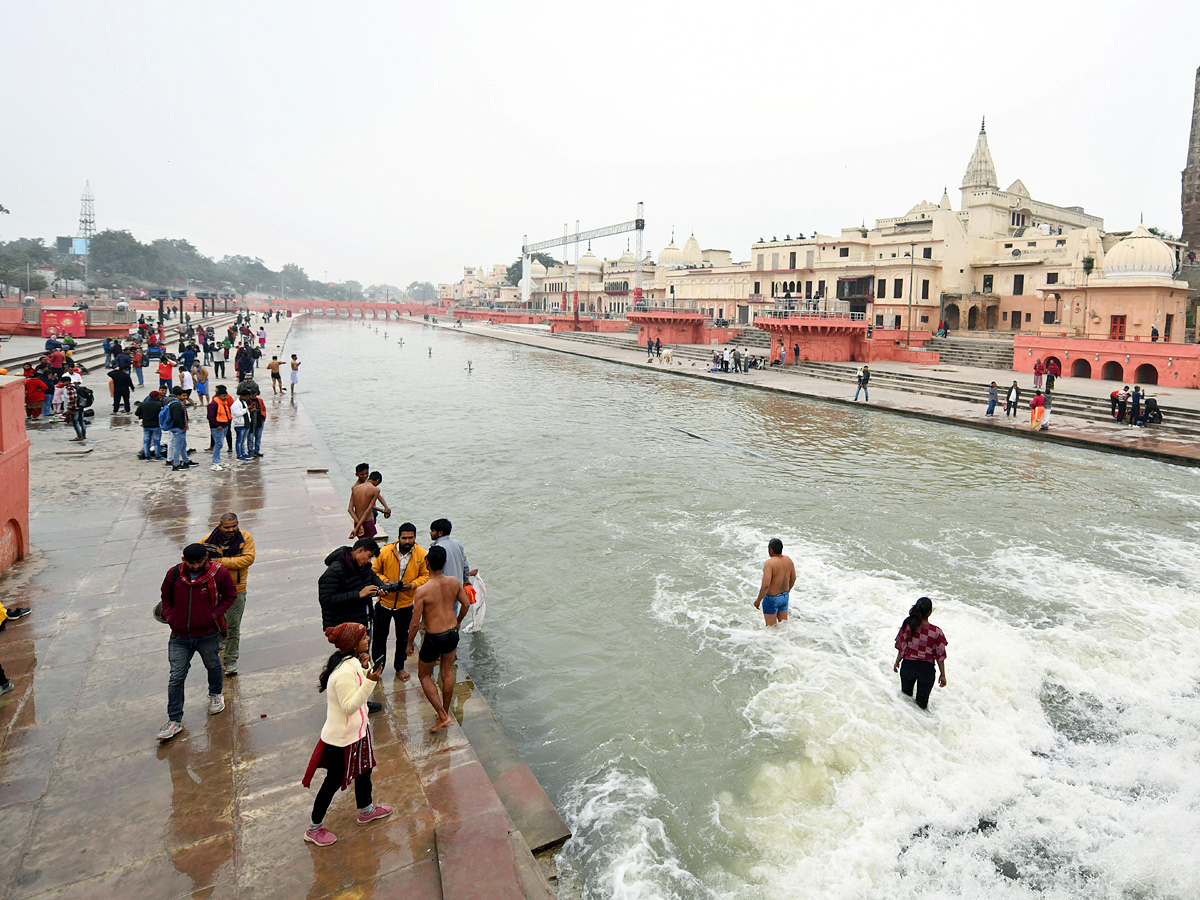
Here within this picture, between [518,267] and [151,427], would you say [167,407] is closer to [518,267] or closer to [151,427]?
[151,427]

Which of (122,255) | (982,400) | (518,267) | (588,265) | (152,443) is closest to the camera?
(152,443)

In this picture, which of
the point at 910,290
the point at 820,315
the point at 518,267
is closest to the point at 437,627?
the point at 820,315

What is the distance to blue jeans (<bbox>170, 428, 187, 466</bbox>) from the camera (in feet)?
39.3

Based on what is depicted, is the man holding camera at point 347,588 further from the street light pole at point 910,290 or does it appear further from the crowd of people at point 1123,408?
the street light pole at point 910,290

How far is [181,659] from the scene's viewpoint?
473 centimetres

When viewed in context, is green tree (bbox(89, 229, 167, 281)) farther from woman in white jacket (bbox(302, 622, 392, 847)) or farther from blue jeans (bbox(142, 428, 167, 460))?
woman in white jacket (bbox(302, 622, 392, 847))

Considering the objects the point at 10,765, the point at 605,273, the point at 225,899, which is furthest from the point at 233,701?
the point at 605,273

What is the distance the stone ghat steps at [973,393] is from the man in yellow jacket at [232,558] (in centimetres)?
2175

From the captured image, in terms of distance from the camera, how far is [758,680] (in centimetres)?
695

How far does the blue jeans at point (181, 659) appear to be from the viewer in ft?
15.5

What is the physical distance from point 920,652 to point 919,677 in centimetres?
32

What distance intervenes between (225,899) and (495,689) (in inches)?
129

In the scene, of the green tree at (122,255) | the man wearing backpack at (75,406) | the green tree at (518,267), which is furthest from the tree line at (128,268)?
the man wearing backpack at (75,406)

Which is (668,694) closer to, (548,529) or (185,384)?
(548,529)
